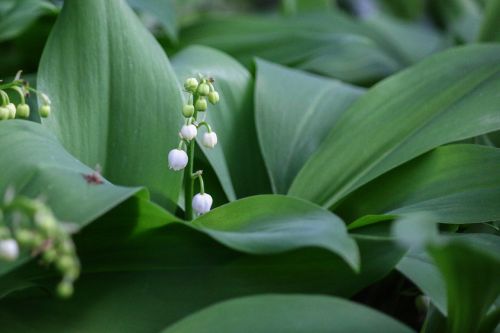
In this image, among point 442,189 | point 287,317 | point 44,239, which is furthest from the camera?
point 442,189

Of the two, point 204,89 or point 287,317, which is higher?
point 204,89

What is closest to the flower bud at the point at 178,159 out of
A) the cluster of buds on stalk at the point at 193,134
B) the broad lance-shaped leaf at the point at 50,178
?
the cluster of buds on stalk at the point at 193,134

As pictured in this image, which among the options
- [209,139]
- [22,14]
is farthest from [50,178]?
[22,14]

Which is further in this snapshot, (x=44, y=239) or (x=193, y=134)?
(x=193, y=134)

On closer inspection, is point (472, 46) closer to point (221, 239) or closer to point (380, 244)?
point (380, 244)

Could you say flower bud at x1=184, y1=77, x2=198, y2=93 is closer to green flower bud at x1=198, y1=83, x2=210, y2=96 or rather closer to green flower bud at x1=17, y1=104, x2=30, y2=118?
green flower bud at x1=198, y1=83, x2=210, y2=96

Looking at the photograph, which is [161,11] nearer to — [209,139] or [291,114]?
[291,114]

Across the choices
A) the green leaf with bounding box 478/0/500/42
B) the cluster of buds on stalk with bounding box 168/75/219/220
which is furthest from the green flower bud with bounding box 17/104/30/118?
the green leaf with bounding box 478/0/500/42
